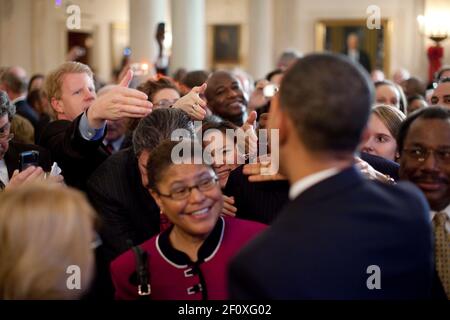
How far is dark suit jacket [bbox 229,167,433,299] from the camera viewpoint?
1.76 meters

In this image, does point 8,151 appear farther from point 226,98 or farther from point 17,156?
point 226,98

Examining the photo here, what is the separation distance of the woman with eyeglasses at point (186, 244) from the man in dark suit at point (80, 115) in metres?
0.59

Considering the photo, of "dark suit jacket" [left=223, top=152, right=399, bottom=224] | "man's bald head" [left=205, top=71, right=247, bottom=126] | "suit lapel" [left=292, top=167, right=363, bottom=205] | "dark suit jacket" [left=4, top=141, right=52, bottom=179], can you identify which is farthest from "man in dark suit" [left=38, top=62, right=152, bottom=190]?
"suit lapel" [left=292, top=167, right=363, bottom=205]

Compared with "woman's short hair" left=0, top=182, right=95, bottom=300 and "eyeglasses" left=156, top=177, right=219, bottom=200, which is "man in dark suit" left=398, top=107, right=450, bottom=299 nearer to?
"eyeglasses" left=156, top=177, right=219, bottom=200

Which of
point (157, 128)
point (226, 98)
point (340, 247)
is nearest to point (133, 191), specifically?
point (157, 128)

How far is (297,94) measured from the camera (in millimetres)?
1842

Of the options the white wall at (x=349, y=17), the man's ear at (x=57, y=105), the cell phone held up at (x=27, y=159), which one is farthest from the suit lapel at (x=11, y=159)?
the white wall at (x=349, y=17)

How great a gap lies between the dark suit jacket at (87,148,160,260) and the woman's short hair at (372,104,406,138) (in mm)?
1742

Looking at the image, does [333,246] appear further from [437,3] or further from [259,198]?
[437,3]

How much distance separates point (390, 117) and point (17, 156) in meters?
2.36

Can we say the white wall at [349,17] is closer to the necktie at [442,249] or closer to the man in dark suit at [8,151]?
the man in dark suit at [8,151]

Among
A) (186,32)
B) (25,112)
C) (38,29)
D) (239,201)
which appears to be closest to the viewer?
(239,201)

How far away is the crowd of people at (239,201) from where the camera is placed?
5.96 feet

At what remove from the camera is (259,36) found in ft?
51.3
